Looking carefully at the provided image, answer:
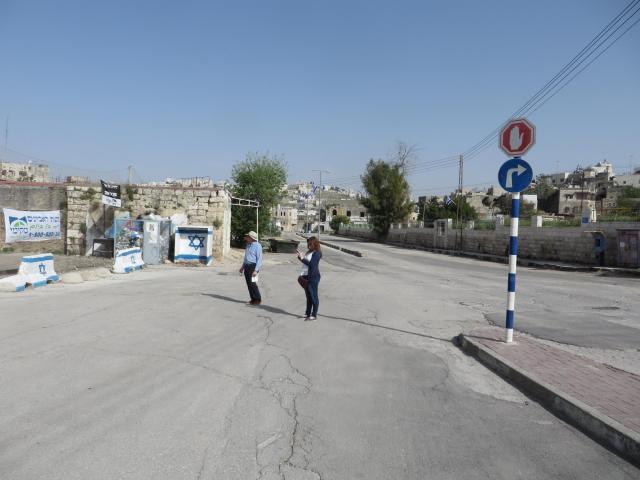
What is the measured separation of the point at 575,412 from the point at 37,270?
43.8 ft

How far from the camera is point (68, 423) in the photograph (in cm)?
423

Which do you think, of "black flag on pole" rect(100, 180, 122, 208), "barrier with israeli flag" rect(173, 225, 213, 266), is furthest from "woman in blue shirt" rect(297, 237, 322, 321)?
"black flag on pole" rect(100, 180, 122, 208)

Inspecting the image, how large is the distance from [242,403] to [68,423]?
1.53 metres

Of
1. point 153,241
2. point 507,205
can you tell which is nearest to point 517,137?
point 153,241

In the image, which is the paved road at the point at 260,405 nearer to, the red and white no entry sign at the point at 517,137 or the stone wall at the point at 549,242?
the red and white no entry sign at the point at 517,137

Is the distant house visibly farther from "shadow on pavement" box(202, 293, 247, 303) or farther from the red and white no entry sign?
the red and white no entry sign

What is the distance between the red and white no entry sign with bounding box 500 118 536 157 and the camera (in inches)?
283

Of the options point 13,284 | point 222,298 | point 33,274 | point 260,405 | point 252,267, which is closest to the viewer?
point 260,405

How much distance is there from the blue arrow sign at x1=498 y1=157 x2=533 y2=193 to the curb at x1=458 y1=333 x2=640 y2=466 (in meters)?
2.48

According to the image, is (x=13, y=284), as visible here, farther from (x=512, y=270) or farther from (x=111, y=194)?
(x=512, y=270)

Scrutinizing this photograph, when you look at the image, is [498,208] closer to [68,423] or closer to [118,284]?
[118,284]

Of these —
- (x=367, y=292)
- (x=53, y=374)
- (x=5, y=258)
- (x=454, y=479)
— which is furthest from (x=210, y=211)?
(x=454, y=479)

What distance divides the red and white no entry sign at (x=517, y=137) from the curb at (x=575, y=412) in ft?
9.95

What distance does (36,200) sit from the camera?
72.2 ft
